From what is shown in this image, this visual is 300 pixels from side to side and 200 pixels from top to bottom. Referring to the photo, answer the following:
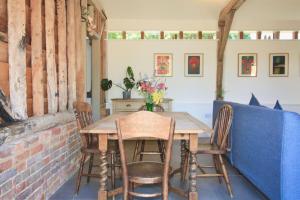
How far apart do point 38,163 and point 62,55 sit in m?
1.34

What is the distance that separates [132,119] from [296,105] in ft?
18.5

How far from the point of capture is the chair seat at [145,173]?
2.11 m

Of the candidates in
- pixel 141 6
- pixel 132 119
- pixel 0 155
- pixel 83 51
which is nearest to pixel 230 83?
pixel 141 6

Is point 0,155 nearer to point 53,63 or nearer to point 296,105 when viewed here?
point 53,63

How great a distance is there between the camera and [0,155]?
1.86 m

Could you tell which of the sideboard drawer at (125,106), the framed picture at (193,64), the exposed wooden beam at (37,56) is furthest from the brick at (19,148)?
the framed picture at (193,64)

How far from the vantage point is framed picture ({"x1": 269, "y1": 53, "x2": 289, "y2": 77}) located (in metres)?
6.37

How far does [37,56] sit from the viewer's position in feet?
8.43

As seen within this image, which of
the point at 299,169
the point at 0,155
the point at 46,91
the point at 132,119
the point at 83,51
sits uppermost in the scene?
the point at 83,51

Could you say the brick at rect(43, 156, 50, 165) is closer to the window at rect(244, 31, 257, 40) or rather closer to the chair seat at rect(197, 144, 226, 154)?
the chair seat at rect(197, 144, 226, 154)

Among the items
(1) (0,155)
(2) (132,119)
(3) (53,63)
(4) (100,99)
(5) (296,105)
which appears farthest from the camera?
(5) (296,105)

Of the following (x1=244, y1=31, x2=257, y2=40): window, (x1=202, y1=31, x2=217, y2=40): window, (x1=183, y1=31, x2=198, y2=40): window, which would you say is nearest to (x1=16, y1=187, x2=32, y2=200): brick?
(x1=183, y1=31, x2=198, y2=40): window

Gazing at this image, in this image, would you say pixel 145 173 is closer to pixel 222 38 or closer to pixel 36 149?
pixel 36 149

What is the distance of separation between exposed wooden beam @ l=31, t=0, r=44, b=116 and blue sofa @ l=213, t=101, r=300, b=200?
2149 mm
